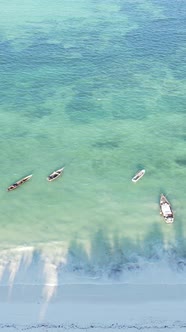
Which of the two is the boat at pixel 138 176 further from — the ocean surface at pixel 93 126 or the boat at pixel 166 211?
the boat at pixel 166 211

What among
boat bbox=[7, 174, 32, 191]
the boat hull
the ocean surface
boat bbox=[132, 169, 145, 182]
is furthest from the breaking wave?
the boat hull

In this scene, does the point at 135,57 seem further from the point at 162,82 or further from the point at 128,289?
the point at 128,289

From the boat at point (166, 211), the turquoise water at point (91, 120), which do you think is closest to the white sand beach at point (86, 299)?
the turquoise water at point (91, 120)

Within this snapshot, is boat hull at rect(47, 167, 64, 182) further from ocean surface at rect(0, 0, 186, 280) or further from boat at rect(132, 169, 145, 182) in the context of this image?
boat at rect(132, 169, 145, 182)

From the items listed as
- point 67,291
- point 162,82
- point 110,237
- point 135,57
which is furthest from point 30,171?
point 135,57

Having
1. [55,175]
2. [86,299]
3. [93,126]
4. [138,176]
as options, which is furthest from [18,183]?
[86,299]

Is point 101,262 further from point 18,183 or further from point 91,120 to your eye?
point 91,120

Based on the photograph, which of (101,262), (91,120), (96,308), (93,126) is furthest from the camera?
(91,120)
